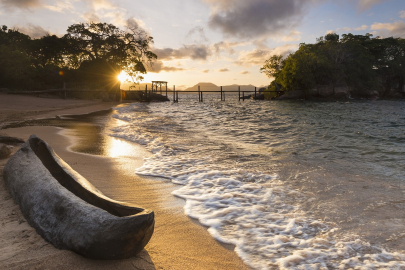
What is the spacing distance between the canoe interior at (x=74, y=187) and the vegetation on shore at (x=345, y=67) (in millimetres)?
42628

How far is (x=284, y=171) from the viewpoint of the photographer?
489 cm

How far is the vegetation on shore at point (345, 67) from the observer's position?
137 ft

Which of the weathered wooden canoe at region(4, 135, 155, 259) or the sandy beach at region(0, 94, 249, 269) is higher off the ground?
the weathered wooden canoe at region(4, 135, 155, 259)

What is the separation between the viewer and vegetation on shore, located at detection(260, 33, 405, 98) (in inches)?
1650

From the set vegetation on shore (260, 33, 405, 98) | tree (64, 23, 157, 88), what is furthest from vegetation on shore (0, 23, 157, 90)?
vegetation on shore (260, 33, 405, 98)

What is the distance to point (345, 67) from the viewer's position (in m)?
44.6

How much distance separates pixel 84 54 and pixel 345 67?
4261 cm

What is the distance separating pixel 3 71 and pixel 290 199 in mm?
29570

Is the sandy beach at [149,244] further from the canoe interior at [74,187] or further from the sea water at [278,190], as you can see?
the canoe interior at [74,187]

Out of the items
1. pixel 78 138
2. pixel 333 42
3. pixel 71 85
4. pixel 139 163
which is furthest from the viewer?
pixel 333 42

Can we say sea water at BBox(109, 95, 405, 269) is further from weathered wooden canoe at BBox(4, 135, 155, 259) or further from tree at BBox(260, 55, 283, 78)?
tree at BBox(260, 55, 283, 78)

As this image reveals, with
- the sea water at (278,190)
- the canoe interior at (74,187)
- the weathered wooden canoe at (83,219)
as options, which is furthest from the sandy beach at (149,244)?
the canoe interior at (74,187)

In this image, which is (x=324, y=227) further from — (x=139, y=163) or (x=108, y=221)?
(x=139, y=163)

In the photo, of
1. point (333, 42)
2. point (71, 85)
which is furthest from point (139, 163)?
point (333, 42)
